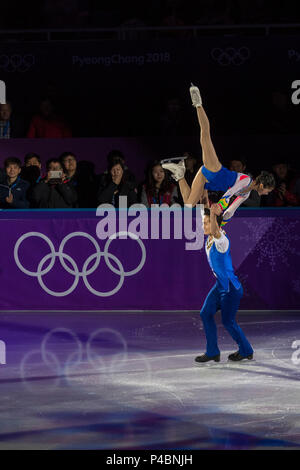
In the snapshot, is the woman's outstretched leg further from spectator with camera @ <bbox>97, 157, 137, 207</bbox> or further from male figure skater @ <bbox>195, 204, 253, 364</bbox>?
spectator with camera @ <bbox>97, 157, 137, 207</bbox>

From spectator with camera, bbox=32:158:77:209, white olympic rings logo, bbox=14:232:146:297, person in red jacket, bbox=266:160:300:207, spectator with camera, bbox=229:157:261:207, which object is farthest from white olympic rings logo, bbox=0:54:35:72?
person in red jacket, bbox=266:160:300:207

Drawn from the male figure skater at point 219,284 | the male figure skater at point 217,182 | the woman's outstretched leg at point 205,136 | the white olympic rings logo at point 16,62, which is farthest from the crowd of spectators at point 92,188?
the woman's outstretched leg at point 205,136

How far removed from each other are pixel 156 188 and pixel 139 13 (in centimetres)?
545

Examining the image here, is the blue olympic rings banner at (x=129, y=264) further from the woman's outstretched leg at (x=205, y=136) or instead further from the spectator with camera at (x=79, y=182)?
the woman's outstretched leg at (x=205, y=136)

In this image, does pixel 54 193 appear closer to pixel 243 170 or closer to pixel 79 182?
pixel 79 182

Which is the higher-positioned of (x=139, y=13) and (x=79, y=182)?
(x=139, y=13)

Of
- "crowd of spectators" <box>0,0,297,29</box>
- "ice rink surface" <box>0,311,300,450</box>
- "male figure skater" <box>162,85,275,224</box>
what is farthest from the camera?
"crowd of spectators" <box>0,0,297,29</box>

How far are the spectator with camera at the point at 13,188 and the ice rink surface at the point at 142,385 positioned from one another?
1.65 meters

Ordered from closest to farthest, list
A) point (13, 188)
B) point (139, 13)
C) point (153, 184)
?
point (153, 184) → point (13, 188) → point (139, 13)

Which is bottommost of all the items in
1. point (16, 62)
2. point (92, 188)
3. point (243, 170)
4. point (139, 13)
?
point (92, 188)

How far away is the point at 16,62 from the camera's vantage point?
15258 mm

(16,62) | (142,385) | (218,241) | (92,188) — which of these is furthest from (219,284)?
(16,62)

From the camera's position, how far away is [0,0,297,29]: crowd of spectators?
52.0 ft
